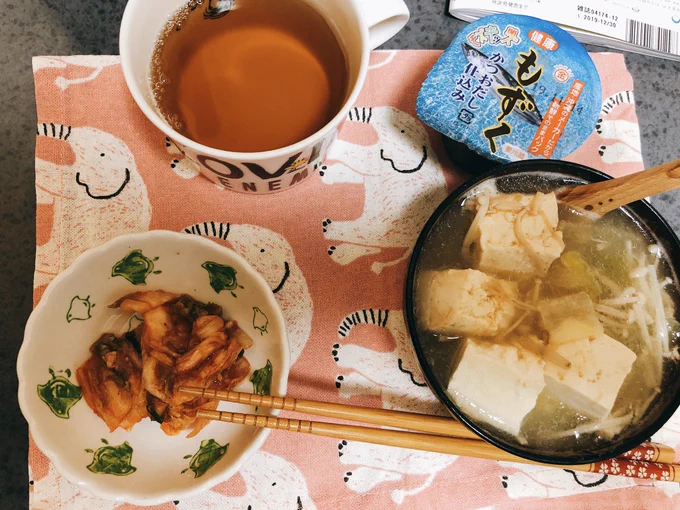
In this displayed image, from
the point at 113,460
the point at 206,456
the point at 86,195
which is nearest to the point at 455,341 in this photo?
the point at 206,456

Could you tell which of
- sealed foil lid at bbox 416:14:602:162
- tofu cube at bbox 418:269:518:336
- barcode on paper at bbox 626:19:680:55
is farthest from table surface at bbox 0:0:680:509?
tofu cube at bbox 418:269:518:336

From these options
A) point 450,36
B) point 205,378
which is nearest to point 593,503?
point 205,378

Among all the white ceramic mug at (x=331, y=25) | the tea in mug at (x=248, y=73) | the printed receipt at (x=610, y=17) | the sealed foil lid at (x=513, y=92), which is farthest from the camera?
the printed receipt at (x=610, y=17)

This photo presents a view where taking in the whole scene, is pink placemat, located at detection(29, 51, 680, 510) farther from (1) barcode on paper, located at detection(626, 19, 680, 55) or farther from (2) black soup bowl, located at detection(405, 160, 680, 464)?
(1) barcode on paper, located at detection(626, 19, 680, 55)

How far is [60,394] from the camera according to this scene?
747mm

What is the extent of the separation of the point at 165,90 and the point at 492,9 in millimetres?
632

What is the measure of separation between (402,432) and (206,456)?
308mm

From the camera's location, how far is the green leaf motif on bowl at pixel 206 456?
74cm

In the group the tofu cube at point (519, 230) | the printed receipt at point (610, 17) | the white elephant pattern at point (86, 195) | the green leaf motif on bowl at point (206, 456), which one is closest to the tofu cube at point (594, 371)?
the tofu cube at point (519, 230)

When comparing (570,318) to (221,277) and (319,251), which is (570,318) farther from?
(221,277)

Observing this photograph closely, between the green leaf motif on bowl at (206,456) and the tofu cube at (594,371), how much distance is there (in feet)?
1.65

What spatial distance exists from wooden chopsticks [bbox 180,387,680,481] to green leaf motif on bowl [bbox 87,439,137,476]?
0.15 metres

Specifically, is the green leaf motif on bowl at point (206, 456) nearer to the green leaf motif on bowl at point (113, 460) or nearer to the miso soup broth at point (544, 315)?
the green leaf motif on bowl at point (113, 460)

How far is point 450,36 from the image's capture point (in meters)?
0.96
